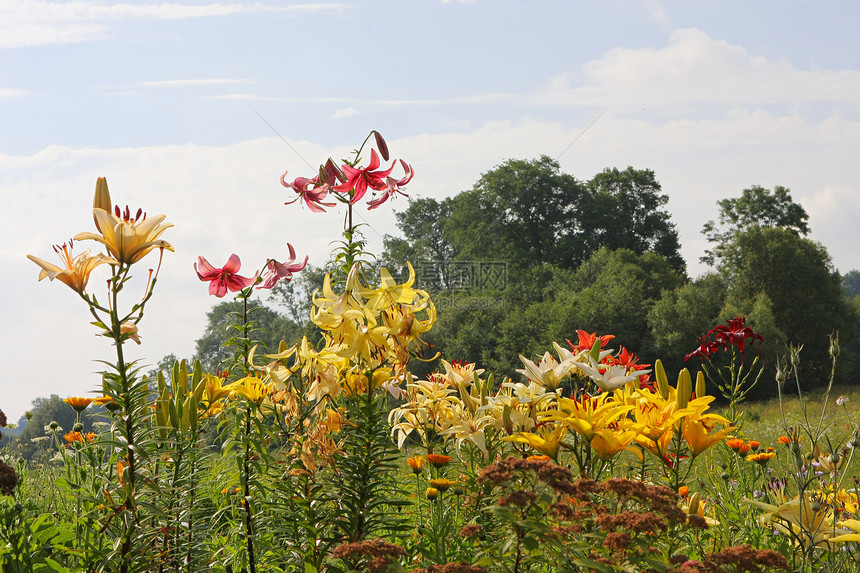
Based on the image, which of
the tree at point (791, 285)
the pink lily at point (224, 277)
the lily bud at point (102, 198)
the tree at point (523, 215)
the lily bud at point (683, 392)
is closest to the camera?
the lily bud at point (102, 198)

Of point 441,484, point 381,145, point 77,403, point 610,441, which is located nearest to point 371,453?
point 441,484

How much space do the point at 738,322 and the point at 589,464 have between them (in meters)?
2.05

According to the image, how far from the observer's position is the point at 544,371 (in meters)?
2.24

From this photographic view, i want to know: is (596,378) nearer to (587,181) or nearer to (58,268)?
(58,268)

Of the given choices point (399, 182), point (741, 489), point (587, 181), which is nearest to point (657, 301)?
point (587, 181)

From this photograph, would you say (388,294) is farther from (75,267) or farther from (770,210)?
(770,210)

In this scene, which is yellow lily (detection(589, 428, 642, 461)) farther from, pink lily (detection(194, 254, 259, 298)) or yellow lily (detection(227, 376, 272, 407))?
pink lily (detection(194, 254, 259, 298))

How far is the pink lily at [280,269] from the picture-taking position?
9.25 ft

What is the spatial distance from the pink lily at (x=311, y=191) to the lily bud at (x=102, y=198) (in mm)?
904

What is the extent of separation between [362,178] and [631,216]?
41097 mm

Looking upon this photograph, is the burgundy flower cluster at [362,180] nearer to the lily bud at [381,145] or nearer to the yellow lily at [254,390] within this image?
the lily bud at [381,145]

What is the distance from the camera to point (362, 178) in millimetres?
2543

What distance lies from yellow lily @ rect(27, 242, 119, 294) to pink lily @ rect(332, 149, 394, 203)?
0.96 meters

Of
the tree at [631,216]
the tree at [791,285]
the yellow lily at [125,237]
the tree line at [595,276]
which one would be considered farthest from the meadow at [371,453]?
the tree at [631,216]
